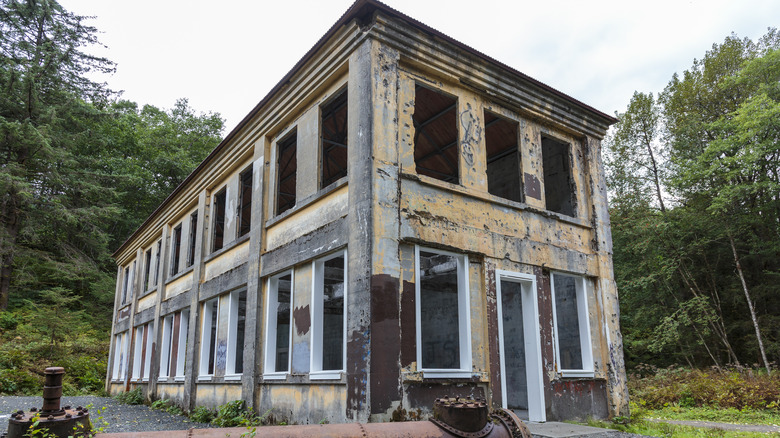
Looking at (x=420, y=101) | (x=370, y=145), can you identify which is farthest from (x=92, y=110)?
(x=370, y=145)

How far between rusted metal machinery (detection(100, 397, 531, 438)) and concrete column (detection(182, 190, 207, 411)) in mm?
11614

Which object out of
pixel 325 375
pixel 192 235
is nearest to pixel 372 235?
pixel 325 375

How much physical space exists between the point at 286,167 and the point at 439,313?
626 cm

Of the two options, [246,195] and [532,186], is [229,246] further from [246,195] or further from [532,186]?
[532,186]

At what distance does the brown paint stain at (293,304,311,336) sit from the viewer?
30.8 feet

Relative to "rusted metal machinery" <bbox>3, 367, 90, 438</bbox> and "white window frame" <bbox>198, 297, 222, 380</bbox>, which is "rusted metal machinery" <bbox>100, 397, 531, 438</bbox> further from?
"white window frame" <bbox>198, 297, 222, 380</bbox>

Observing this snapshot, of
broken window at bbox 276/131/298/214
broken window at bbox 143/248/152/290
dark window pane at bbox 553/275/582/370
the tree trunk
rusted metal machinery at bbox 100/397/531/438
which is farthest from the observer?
broken window at bbox 143/248/152/290

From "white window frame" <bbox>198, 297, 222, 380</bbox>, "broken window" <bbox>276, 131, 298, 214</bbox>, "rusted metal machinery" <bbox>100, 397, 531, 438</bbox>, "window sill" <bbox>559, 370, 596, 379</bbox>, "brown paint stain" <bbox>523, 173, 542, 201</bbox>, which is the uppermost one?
"broken window" <bbox>276, 131, 298, 214</bbox>

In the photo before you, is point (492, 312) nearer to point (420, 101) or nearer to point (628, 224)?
point (420, 101)

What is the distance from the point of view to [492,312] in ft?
29.6

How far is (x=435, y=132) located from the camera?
13.4 metres

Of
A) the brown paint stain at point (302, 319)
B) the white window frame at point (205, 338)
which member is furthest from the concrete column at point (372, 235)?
the white window frame at point (205, 338)

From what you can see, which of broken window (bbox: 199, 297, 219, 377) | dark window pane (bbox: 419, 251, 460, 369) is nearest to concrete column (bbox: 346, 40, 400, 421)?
dark window pane (bbox: 419, 251, 460, 369)

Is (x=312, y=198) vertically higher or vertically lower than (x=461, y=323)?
higher
